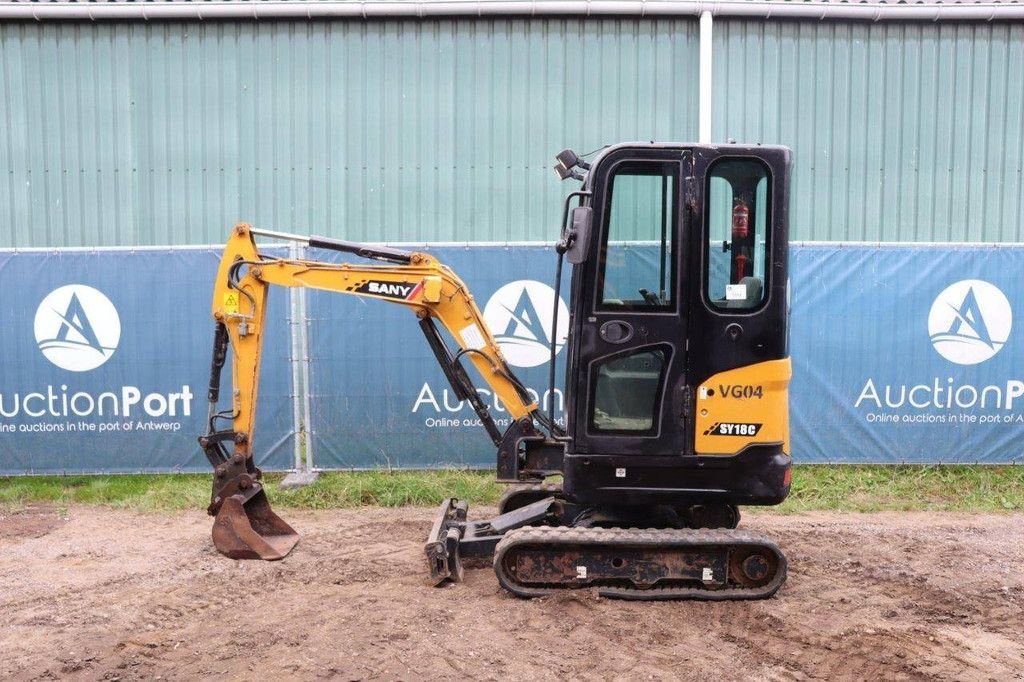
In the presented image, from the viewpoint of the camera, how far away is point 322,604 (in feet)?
17.2

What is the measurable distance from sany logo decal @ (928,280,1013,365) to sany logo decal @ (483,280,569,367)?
367cm

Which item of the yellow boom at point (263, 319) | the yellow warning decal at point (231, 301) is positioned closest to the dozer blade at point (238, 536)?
the yellow boom at point (263, 319)

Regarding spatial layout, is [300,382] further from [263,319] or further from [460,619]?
[460,619]

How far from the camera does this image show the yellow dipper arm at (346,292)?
235 inches

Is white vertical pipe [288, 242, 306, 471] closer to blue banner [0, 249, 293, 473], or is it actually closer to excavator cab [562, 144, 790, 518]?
blue banner [0, 249, 293, 473]

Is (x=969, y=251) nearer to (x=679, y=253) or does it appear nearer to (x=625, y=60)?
(x=625, y=60)

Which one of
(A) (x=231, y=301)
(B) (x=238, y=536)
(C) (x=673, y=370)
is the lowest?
(B) (x=238, y=536)

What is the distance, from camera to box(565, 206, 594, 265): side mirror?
16.4 feet

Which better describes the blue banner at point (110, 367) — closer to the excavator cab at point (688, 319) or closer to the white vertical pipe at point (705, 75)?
the excavator cab at point (688, 319)

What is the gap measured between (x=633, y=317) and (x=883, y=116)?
20.8 ft

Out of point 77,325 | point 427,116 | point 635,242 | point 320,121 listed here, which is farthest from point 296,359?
point 635,242

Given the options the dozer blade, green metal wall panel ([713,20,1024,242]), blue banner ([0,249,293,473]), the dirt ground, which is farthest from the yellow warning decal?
green metal wall panel ([713,20,1024,242])

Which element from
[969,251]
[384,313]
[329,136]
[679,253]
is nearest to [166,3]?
[329,136]

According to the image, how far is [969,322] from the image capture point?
8492 millimetres
